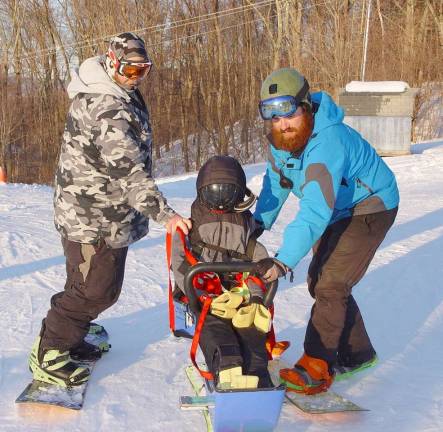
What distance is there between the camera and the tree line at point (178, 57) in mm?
26031

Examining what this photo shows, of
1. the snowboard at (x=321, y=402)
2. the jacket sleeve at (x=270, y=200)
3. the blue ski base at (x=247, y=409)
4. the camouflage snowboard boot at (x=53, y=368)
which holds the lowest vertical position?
the snowboard at (x=321, y=402)

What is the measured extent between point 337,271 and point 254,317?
0.64 metres

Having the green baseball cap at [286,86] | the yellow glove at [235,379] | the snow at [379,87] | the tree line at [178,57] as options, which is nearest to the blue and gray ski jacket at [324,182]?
the green baseball cap at [286,86]

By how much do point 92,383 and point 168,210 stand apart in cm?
121

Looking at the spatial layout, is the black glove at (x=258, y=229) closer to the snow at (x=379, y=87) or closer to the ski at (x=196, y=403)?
the ski at (x=196, y=403)

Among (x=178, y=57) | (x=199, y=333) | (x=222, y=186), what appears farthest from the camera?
(x=178, y=57)

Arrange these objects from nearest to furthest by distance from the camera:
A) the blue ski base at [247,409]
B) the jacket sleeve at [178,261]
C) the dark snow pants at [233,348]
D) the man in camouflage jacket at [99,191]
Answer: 1. the blue ski base at [247,409]
2. the dark snow pants at [233,348]
3. the man in camouflage jacket at [99,191]
4. the jacket sleeve at [178,261]

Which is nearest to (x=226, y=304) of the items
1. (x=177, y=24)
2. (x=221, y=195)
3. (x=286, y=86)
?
(x=221, y=195)

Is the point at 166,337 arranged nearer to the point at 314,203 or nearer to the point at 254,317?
the point at 254,317

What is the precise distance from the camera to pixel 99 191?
3.07 meters

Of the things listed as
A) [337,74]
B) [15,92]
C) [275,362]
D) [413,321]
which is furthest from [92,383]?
[15,92]

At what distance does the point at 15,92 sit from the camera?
26375mm

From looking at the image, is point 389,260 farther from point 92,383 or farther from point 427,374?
point 92,383

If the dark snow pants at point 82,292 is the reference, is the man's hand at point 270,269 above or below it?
above
